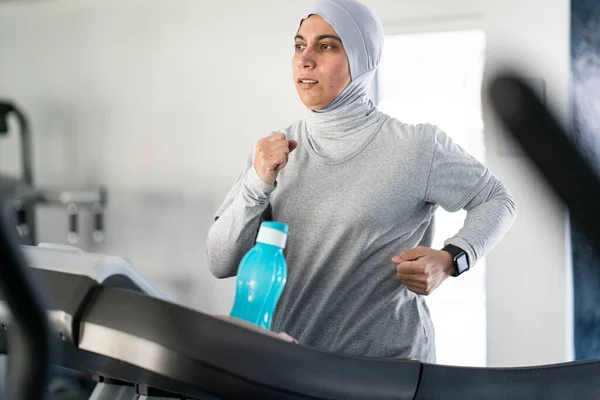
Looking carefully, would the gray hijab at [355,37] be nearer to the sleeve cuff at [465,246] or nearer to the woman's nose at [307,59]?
the woman's nose at [307,59]

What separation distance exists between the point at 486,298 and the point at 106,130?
7.30ft

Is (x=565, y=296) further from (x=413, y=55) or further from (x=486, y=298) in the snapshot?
(x=413, y=55)

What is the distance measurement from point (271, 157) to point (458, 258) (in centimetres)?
35

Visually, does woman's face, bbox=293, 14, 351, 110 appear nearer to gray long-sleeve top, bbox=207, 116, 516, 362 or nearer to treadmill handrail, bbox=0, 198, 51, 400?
gray long-sleeve top, bbox=207, 116, 516, 362

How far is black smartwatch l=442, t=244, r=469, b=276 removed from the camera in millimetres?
1112

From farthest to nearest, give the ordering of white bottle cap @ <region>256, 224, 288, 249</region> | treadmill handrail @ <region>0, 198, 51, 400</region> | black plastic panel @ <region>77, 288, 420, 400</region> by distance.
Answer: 1. white bottle cap @ <region>256, 224, 288, 249</region>
2. black plastic panel @ <region>77, 288, 420, 400</region>
3. treadmill handrail @ <region>0, 198, 51, 400</region>

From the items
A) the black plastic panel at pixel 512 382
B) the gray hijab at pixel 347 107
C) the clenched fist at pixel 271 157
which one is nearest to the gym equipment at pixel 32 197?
the gray hijab at pixel 347 107

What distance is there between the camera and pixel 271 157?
3.55ft

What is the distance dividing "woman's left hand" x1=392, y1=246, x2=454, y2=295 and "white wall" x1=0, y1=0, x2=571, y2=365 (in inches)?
70.5

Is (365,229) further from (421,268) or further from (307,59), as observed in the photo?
(307,59)

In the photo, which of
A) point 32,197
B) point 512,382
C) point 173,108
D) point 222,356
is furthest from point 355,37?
point 32,197

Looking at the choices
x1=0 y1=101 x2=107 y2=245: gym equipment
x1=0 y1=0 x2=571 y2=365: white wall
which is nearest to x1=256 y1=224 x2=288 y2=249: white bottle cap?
x1=0 y1=0 x2=571 y2=365: white wall

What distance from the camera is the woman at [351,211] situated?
1.18 meters

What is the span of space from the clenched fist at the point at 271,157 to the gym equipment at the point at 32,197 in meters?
2.60
